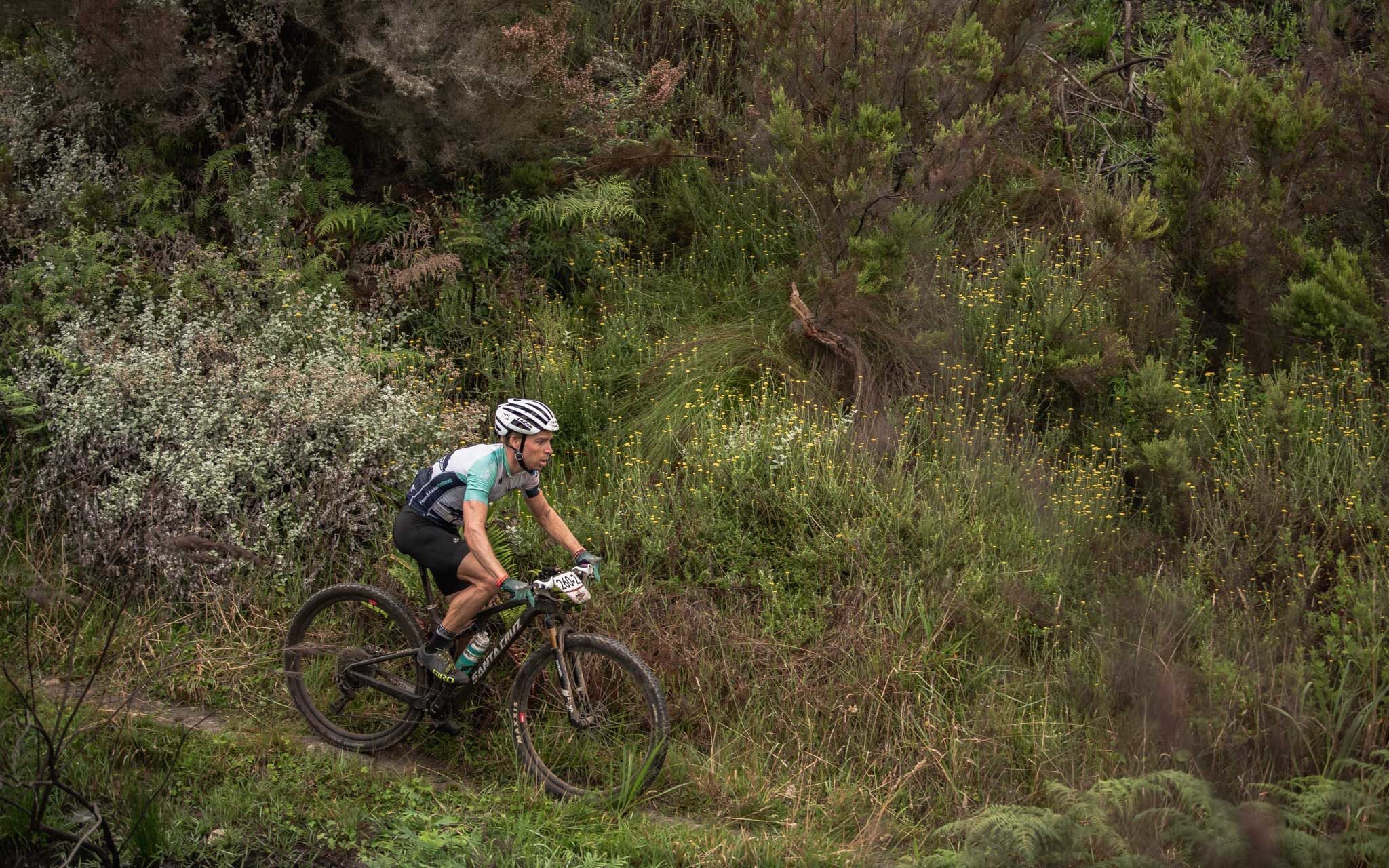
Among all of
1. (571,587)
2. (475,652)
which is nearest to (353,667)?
(475,652)

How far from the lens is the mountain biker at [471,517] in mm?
5602

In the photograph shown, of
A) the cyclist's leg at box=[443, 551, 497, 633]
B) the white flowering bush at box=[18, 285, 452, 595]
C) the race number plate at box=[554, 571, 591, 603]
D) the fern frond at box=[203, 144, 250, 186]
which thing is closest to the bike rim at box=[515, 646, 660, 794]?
the race number plate at box=[554, 571, 591, 603]

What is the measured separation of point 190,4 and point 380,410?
3.71 meters

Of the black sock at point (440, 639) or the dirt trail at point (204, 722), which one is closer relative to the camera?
the black sock at point (440, 639)

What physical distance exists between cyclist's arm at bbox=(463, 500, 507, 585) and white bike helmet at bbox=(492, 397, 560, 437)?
1.15ft

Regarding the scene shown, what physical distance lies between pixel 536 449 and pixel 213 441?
290 centimetres

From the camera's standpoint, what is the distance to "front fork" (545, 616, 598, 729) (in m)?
5.64

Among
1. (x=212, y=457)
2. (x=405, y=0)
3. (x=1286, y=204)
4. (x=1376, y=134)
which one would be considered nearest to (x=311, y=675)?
(x=212, y=457)

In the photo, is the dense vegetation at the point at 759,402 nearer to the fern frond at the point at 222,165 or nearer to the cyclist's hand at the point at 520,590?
the fern frond at the point at 222,165

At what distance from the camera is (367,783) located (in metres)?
5.85

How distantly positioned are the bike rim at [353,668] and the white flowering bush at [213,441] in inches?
19.8

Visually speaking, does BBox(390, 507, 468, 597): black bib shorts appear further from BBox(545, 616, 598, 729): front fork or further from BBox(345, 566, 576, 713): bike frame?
BBox(545, 616, 598, 729): front fork

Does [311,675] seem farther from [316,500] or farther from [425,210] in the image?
[425,210]

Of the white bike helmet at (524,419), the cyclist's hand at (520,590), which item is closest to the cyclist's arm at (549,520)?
the cyclist's hand at (520,590)
